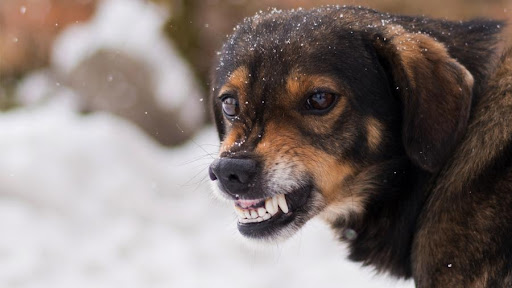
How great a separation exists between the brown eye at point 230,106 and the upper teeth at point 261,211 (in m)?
0.46

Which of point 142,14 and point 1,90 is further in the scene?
point 1,90

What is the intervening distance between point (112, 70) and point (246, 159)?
513 centimetres

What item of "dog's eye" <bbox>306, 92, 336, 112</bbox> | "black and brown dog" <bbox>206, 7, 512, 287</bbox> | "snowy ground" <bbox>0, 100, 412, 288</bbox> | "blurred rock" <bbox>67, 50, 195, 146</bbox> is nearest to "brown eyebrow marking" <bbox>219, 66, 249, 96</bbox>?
"black and brown dog" <bbox>206, 7, 512, 287</bbox>

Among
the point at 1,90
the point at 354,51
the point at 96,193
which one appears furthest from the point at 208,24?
the point at 354,51

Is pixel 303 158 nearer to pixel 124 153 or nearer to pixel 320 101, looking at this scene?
pixel 320 101

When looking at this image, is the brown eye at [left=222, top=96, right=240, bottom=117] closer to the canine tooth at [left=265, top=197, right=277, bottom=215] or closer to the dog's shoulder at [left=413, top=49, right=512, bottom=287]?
the canine tooth at [left=265, top=197, right=277, bottom=215]

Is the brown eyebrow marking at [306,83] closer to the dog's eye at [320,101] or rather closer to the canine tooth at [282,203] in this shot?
the dog's eye at [320,101]

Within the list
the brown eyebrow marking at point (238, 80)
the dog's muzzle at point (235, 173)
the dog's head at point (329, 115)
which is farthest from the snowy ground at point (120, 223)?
the dog's muzzle at point (235, 173)

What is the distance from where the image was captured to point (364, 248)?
335cm

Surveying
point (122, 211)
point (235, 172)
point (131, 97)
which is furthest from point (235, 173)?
point (131, 97)

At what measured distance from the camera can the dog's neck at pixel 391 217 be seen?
314 centimetres

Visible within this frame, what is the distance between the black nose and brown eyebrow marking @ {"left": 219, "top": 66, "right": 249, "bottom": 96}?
400 mm

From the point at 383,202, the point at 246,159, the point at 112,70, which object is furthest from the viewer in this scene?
the point at 112,70

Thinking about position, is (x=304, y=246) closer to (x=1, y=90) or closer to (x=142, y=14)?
(x=142, y=14)
